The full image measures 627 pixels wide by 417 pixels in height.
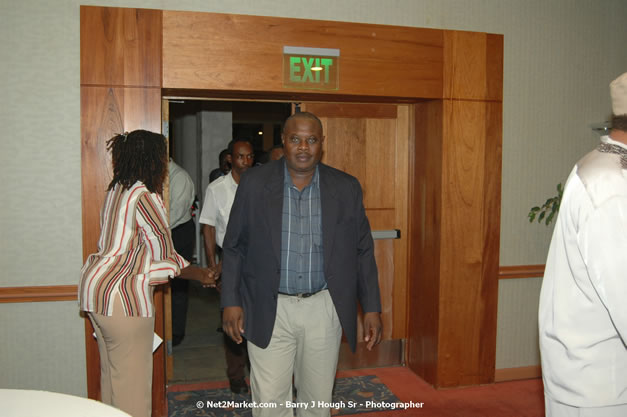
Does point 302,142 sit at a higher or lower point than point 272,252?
higher

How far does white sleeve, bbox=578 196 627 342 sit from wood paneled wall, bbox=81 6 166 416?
2.60m

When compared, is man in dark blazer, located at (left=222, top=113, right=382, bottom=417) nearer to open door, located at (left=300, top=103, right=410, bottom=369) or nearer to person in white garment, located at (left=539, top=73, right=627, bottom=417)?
person in white garment, located at (left=539, top=73, right=627, bottom=417)

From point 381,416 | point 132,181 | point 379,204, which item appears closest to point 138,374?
point 132,181

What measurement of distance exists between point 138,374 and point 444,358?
228 centimetres

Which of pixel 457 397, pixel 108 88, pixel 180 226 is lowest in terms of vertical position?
pixel 457 397

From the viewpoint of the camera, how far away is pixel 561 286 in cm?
167

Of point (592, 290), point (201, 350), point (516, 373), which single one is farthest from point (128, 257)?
point (516, 373)

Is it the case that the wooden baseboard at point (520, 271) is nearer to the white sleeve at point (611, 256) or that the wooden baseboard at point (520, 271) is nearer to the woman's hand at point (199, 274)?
the woman's hand at point (199, 274)

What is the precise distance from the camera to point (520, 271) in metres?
4.07

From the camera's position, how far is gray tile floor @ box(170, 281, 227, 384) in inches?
165

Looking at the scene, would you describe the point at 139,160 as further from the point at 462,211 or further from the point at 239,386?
the point at 462,211

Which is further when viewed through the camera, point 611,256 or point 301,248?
point 301,248

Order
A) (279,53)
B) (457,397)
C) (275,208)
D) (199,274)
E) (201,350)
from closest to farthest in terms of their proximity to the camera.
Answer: (275,208) < (199,274) < (279,53) < (457,397) < (201,350)

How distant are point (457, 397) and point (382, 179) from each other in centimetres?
170
